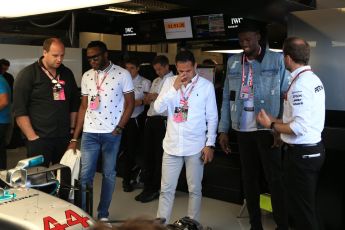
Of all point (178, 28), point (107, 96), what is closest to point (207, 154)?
point (107, 96)

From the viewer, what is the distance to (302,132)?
2740mm

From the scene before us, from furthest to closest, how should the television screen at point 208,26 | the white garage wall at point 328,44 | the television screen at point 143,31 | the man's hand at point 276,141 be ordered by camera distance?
the television screen at point 143,31 < the television screen at point 208,26 < the white garage wall at point 328,44 < the man's hand at point 276,141

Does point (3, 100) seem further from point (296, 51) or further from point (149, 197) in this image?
point (296, 51)

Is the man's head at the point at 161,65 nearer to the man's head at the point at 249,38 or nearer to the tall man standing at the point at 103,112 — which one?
the tall man standing at the point at 103,112

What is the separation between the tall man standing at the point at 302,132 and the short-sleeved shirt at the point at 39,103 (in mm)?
1608

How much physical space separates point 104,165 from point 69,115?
1.72ft

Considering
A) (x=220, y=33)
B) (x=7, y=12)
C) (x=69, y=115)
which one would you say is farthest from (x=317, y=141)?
(x=220, y=33)

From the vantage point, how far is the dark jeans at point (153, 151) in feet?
15.7

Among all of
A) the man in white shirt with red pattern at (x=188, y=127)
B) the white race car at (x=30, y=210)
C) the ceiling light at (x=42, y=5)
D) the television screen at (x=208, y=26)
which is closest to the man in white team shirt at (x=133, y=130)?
the television screen at (x=208, y=26)

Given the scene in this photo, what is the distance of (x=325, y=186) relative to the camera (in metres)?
3.54

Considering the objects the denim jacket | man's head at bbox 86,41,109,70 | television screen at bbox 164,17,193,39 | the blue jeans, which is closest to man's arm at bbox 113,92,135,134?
the blue jeans

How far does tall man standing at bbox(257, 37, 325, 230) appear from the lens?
8.96 feet

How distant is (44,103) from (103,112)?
494mm

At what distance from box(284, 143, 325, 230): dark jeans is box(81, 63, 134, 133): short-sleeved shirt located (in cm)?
145
